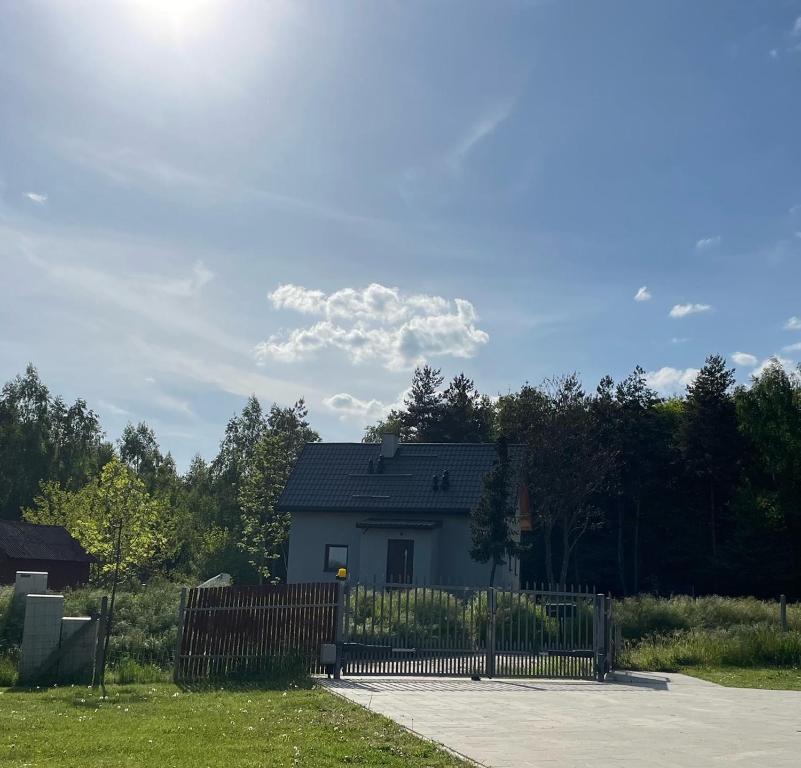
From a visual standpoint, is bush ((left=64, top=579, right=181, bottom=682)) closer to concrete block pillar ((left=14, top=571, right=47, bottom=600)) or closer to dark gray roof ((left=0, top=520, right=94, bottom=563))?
concrete block pillar ((left=14, top=571, right=47, bottom=600))

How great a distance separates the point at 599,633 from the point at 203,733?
367 inches

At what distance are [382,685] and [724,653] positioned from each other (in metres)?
9.04

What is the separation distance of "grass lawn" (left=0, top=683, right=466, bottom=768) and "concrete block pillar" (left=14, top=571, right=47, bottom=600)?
5152mm

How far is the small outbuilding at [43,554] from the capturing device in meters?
42.0

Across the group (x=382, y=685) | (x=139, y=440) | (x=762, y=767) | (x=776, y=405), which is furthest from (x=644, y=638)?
(x=139, y=440)

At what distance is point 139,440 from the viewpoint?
8394cm

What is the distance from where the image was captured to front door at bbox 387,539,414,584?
34281mm

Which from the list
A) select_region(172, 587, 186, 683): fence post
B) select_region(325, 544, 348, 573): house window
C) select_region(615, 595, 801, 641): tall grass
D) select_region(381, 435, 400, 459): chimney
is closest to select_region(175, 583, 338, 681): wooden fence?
select_region(172, 587, 186, 683): fence post

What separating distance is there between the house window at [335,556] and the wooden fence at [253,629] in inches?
853

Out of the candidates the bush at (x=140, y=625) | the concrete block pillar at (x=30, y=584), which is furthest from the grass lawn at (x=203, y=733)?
the concrete block pillar at (x=30, y=584)

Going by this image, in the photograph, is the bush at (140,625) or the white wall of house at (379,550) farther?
the white wall of house at (379,550)

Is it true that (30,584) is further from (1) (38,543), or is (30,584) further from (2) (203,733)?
(1) (38,543)

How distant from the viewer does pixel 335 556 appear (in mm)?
36375

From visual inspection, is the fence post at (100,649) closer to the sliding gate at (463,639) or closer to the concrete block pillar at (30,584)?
the concrete block pillar at (30,584)
